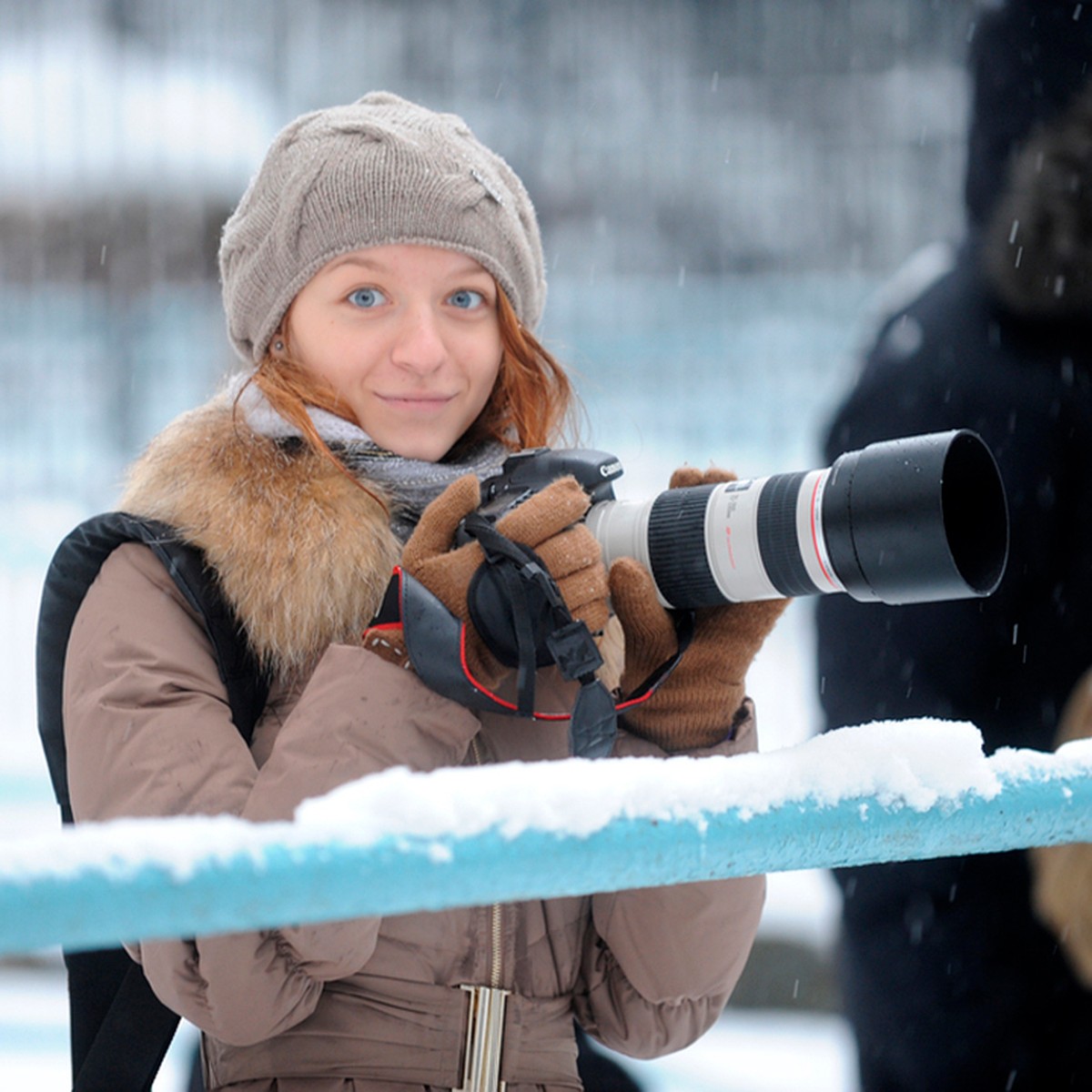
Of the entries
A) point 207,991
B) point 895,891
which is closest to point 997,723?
point 895,891

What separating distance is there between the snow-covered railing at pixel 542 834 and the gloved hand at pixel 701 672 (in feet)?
0.95

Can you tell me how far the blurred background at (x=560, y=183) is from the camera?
3.82m

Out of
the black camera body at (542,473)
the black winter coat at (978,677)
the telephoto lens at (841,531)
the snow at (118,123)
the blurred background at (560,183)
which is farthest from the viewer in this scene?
the snow at (118,123)

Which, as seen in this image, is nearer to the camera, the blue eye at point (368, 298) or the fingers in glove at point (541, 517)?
A: the fingers in glove at point (541, 517)

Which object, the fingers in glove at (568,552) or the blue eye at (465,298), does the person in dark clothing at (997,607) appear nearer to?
the blue eye at (465,298)

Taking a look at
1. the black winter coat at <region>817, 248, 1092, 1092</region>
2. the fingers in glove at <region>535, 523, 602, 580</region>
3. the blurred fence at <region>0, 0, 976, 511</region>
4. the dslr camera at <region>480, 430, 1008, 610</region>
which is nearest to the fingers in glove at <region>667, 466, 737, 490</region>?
the dslr camera at <region>480, 430, 1008, 610</region>

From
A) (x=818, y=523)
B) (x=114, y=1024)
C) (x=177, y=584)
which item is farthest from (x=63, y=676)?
(x=818, y=523)

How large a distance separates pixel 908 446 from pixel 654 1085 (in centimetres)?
189

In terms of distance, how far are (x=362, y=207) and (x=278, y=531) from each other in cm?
22

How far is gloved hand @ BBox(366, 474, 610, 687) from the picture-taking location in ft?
2.23

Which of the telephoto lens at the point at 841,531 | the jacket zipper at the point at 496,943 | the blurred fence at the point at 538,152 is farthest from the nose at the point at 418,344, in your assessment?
the blurred fence at the point at 538,152

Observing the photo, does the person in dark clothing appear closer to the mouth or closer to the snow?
the mouth

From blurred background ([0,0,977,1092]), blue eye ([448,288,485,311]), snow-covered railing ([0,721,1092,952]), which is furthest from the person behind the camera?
blurred background ([0,0,977,1092])

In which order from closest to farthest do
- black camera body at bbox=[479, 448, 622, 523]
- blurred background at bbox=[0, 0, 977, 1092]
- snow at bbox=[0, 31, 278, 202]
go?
black camera body at bbox=[479, 448, 622, 523]
blurred background at bbox=[0, 0, 977, 1092]
snow at bbox=[0, 31, 278, 202]
